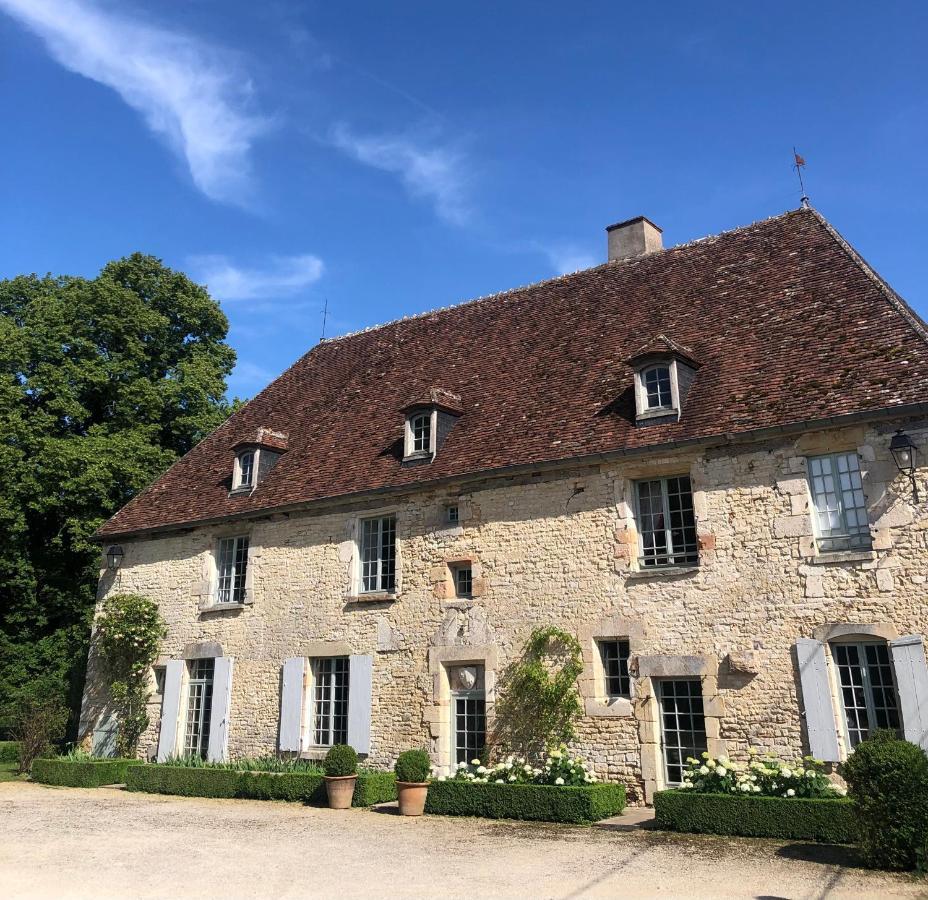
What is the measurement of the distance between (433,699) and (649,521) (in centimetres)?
411

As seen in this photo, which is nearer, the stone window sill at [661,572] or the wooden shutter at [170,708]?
the stone window sill at [661,572]

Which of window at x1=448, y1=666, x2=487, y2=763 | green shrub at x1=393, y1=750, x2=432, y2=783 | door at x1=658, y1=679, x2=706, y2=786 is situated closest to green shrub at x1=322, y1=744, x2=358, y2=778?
green shrub at x1=393, y1=750, x2=432, y2=783

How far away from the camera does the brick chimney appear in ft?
51.6

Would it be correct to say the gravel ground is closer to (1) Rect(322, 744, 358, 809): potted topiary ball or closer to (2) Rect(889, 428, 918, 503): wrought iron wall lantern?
(1) Rect(322, 744, 358, 809): potted topiary ball

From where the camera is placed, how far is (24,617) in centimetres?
1958

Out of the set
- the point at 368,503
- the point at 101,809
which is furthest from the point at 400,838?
the point at 368,503

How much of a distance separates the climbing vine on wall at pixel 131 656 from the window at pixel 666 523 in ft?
31.3

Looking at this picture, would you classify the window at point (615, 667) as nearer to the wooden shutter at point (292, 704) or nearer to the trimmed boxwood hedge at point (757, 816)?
the trimmed boxwood hedge at point (757, 816)

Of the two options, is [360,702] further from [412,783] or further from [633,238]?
[633,238]

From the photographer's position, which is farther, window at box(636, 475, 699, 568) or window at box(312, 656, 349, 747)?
window at box(312, 656, 349, 747)

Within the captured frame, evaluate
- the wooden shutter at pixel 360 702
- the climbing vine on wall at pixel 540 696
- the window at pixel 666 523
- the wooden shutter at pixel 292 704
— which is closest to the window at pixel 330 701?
the wooden shutter at pixel 292 704

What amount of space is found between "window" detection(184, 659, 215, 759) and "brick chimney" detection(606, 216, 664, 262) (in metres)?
11.0

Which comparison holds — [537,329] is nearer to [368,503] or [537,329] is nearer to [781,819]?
[368,503]

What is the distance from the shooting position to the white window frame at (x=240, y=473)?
49.5 feet
